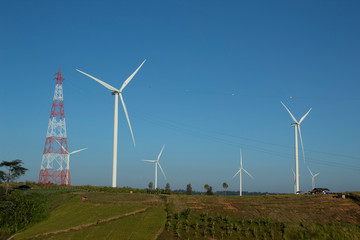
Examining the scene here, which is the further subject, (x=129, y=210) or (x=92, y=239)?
(x=129, y=210)

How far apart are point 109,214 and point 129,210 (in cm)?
395

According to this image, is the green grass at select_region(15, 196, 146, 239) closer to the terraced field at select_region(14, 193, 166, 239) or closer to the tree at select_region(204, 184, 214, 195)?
the terraced field at select_region(14, 193, 166, 239)

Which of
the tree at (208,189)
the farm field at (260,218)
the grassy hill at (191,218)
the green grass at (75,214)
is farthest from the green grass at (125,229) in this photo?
the tree at (208,189)

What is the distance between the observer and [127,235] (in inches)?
2052

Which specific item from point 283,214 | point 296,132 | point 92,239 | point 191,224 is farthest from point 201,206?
point 296,132

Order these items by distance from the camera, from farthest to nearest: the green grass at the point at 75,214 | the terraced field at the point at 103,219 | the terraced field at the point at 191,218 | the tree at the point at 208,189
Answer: the tree at the point at 208,189 → the green grass at the point at 75,214 → the terraced field at the point at 191,218 → the terraced field at the point at 103,219

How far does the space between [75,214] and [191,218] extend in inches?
801

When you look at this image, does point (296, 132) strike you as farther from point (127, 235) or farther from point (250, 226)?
point (127, 235)

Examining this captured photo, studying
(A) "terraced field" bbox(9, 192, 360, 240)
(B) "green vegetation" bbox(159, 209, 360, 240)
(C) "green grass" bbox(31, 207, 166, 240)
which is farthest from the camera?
(B) "green vegetation" bbox(159, 209, 360, 240)

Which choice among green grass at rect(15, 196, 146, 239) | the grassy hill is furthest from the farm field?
green grass at rect(15, 196, 146, 239)

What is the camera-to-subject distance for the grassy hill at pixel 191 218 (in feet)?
177

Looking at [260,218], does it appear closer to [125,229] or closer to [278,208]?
[278,208]

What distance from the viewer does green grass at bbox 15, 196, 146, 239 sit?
184 ft

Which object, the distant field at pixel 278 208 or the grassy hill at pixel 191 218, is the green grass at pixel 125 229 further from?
the distant field at pixel 278 208
